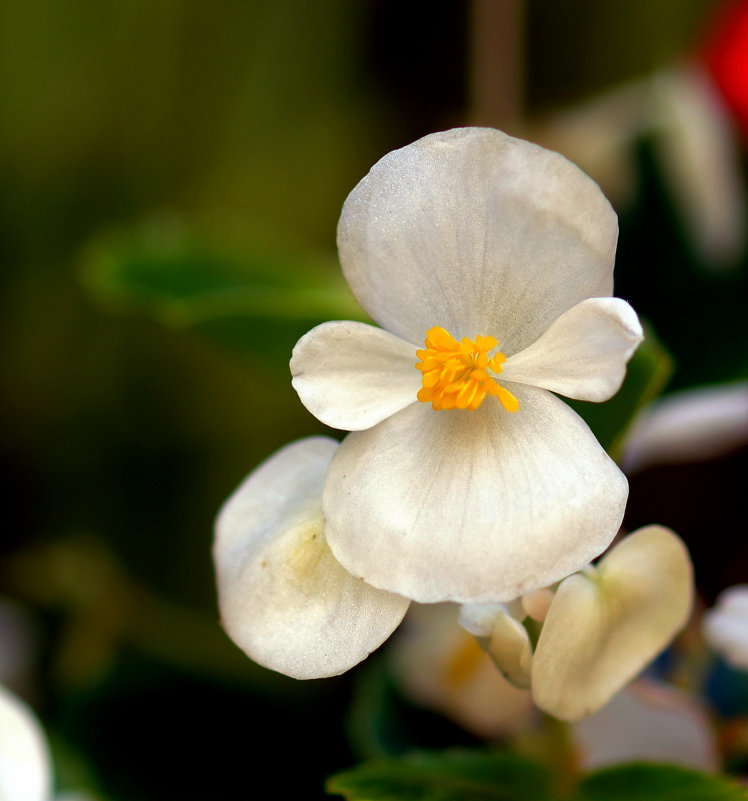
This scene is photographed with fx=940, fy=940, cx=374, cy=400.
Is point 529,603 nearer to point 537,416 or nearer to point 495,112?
point 537,416

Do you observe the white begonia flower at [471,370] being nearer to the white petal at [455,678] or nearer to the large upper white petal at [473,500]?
the large upper white petal at [473,500]

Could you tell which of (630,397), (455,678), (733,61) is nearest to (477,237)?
(630,397)

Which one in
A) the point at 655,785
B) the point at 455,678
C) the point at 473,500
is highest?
the point at 473,500

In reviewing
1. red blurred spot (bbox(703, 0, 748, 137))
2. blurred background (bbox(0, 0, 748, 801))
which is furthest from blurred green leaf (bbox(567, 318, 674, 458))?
red blurred spot (bbox(703, 0, 748, 137))

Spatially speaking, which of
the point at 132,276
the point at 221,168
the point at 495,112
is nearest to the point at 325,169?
the point at 221,168

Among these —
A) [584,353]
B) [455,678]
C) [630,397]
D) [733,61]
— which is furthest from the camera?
[733,61]

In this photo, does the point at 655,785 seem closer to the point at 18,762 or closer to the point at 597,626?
the point at 597,626
